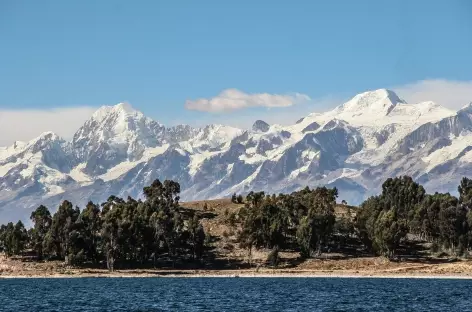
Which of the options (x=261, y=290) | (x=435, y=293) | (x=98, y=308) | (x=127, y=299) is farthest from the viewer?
(x=261, y=290)

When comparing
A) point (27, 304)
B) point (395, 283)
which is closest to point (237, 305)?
→ point (27, 304)

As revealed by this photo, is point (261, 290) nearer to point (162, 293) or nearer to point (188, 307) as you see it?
point (162, 293)

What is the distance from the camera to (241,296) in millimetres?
150500

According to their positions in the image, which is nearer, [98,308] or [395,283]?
[98,308]

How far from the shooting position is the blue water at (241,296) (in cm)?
12788

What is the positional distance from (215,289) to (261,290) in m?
9.91

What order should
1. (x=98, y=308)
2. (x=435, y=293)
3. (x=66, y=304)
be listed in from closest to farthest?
(x=98, y=308)
(x=66, y=304)
(x=435, y=293)

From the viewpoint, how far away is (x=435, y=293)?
156m

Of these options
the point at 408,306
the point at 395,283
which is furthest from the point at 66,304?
the point at 395,283

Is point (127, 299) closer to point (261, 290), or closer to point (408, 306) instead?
point (261, 290)

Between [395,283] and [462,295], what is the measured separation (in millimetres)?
40524

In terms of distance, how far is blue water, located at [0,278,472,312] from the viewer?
420 ft

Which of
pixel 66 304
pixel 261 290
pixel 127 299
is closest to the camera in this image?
pixel 66 304

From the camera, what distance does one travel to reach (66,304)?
133625 millimetres
